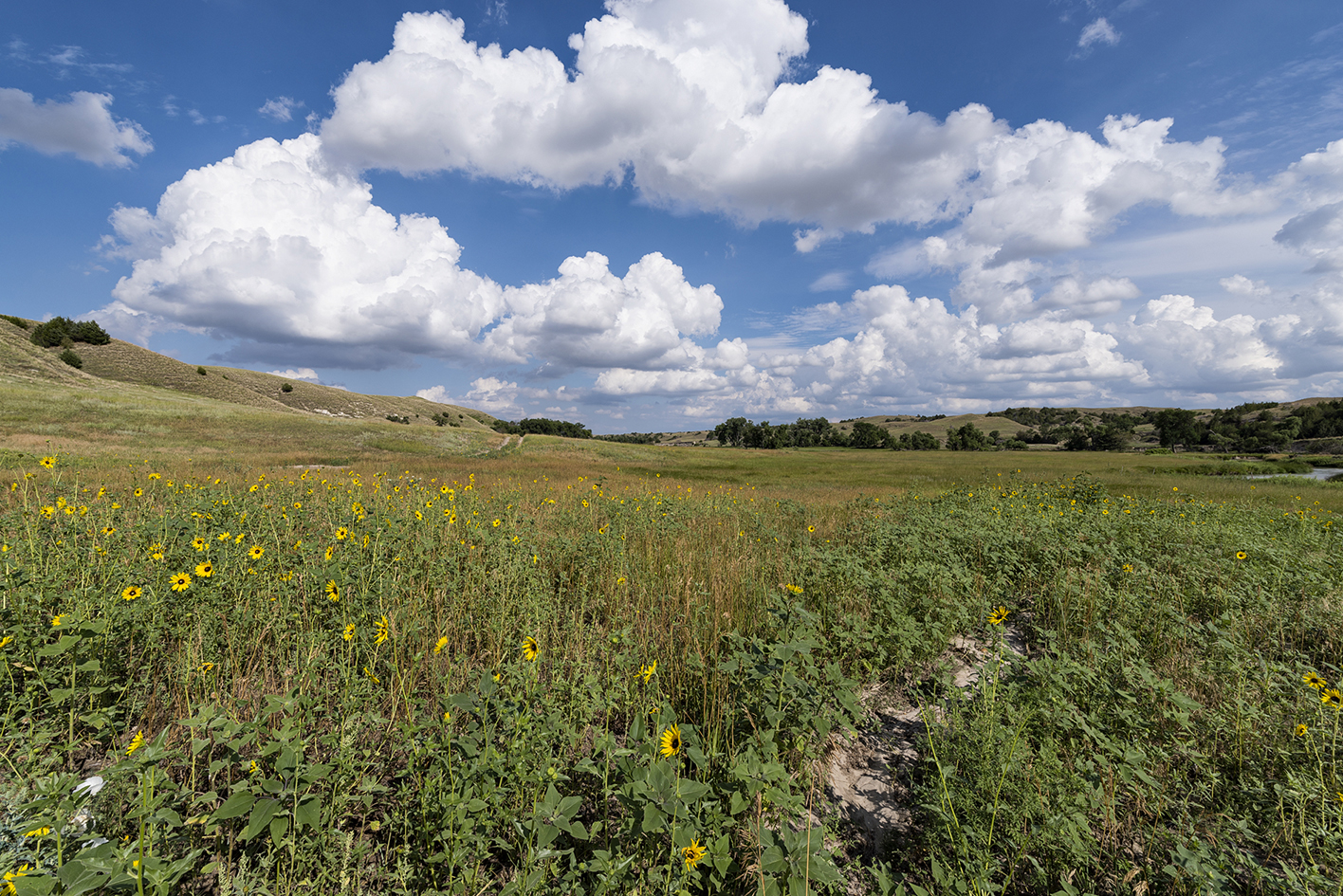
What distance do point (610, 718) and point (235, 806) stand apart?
6.88 ft

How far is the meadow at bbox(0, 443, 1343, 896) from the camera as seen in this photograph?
2.08 meters

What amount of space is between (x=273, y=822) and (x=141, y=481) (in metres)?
12.4

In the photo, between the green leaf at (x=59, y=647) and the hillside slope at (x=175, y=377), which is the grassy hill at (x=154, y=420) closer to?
the hillside slope at (x=175, y=377)

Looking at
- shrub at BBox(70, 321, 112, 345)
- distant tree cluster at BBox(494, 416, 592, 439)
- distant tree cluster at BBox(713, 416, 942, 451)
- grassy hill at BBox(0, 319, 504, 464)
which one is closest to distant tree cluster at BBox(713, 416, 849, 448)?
distant tree cluster at BBox(713, 416, 942, 451)

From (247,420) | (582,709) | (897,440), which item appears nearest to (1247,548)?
(582,709)

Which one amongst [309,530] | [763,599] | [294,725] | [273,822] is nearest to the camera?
[273,822]

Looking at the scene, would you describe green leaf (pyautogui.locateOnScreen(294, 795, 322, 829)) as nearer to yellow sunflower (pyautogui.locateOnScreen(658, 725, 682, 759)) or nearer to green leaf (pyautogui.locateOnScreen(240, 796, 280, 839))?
green leaf (pyautogui.locateOnScreen(240, 796, 280, 839))

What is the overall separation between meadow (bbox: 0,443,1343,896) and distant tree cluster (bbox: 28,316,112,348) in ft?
308

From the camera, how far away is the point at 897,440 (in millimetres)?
110375

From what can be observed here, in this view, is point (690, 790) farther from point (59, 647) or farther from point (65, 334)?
point (65, 334)

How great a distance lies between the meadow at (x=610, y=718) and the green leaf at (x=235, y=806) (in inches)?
0.5

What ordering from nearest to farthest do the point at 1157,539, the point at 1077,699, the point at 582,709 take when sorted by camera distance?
1. the point at 582,709
2. the point at 1077,699
3. the point at 1157,539

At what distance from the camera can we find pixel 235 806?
6.22 feet

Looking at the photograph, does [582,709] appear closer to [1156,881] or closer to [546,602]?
[546,602]
